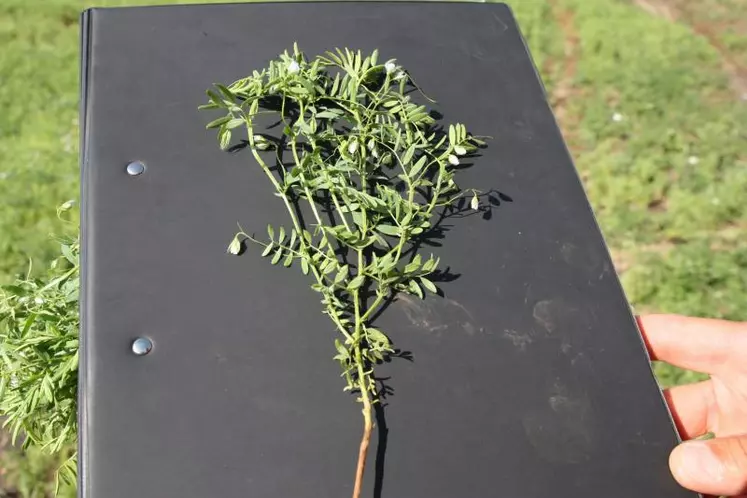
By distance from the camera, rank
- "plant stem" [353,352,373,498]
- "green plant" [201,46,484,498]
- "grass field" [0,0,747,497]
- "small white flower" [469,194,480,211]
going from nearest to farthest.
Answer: "plant stem" [353,352,373,498] < "green plant" [201,46,484,498] < "small white flower" [469,194,480,211] < "grass field" [0,0,747,497]

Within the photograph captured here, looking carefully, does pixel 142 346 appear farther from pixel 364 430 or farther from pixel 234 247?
pixel 364 430

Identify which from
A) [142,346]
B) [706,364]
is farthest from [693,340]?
[142,346]

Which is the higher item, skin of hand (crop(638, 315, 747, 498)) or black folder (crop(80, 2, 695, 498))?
black folder (crop(80, 2, 695, 498))

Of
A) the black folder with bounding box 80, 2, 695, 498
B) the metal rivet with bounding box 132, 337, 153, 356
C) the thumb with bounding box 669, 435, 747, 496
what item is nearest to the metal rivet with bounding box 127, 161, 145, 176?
the black folder with bounding box 80, 2, 695, 498

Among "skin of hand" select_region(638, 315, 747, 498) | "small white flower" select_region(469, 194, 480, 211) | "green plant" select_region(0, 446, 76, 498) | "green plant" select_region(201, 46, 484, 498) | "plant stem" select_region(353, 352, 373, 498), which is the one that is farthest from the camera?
"green plant" select_region(0, 446, 76, 498)

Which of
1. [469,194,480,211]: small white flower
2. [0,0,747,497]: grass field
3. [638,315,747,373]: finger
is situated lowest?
[0,0,747,497]: grass field

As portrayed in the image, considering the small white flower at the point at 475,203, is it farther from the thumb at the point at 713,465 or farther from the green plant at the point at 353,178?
the thumb at the point at 713,465

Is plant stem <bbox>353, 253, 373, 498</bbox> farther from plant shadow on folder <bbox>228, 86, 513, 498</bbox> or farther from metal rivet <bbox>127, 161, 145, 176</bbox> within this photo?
metal rivet <bbox>127, 161, 145, 176</bbox>
